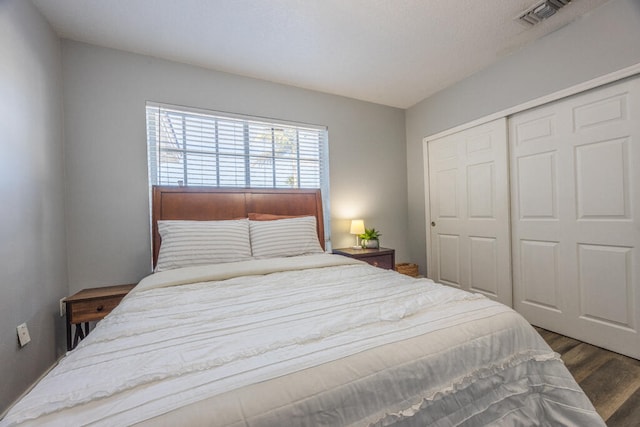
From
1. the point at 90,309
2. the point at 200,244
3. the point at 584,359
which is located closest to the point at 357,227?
the point at 200,244

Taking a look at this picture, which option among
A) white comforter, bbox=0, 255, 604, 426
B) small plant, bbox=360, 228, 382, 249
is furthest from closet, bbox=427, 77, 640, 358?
white comforter, bbox=0, 255, 604, 426

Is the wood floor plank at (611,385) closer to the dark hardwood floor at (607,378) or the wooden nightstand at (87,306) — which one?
the dark hardwood floor at (607,378)

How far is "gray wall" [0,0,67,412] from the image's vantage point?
1.50 metres

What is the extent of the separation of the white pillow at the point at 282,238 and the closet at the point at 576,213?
1.94 meters

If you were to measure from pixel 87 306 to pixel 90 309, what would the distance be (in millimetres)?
30

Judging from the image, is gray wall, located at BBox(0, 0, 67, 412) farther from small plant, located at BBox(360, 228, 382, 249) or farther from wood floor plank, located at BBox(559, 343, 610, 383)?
wood floor plank, located at BBox(559, 343, 610, 383)

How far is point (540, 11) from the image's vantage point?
1.96 m

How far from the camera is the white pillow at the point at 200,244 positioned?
196cm

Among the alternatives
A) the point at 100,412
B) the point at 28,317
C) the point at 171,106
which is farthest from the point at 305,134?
the point at 100,412

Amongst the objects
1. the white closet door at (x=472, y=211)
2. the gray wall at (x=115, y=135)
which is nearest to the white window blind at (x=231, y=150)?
the gray wall at (x=115, y=135)

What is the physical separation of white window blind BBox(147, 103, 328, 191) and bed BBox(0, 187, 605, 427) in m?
1.38

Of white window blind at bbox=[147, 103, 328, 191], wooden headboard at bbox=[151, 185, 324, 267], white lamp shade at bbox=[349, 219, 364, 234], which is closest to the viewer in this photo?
wooden headboard at bbox=[151, 185, 324, 267]

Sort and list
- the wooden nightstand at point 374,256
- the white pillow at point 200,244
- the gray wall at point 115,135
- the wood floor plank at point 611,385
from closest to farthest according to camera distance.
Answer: the wood floor plank at point 611,385, the white pillow at point 200,244, the gray wall at point 115,135, the wooden nightstand at point 374,256

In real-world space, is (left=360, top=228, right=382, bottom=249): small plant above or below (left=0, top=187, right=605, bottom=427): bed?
above
